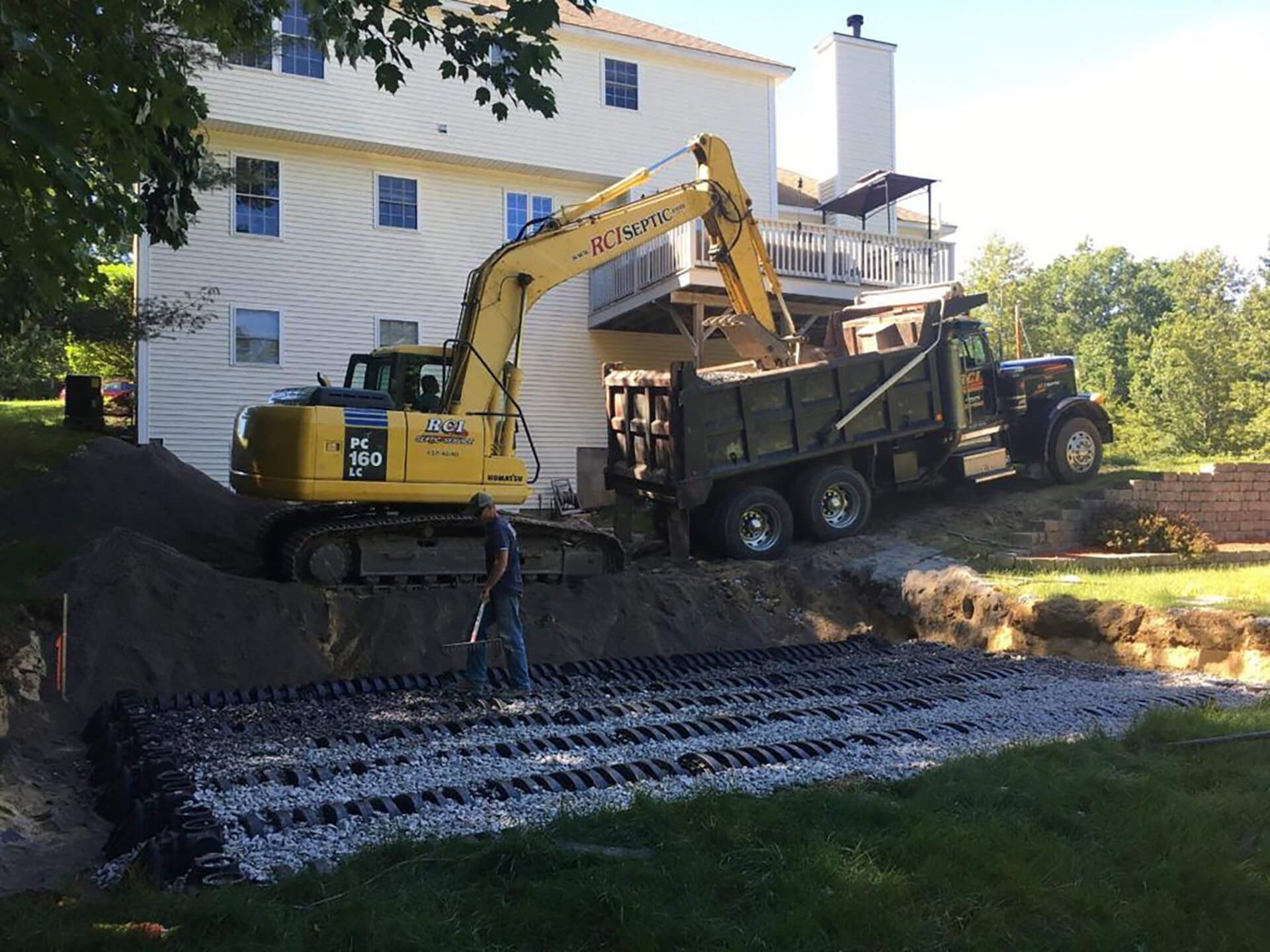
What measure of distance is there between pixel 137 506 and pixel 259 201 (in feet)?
26.3

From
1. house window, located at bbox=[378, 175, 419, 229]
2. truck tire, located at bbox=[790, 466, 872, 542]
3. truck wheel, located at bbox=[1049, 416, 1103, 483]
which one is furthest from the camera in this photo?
house window, located at bbox=[378, 175, 419, 229]

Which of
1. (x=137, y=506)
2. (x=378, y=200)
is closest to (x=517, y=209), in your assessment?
(x=378, y=200)

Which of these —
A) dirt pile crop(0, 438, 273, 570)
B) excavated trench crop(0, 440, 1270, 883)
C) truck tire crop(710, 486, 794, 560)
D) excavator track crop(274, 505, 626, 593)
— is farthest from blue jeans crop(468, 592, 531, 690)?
truck tire crop(710, 486, 794, 560)

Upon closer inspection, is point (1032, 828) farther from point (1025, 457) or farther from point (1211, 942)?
point (1025, 457)

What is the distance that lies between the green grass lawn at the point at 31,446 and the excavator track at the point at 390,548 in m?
4.79

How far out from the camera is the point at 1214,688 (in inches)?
329

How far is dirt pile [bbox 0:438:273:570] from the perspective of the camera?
11781mm

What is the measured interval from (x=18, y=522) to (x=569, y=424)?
36.0ft

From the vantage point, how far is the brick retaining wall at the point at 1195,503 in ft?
48.7

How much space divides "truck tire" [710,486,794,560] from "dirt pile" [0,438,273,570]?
6022 millimetres

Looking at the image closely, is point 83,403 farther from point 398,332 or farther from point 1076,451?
point 1076,451

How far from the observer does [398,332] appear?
19.6 metres

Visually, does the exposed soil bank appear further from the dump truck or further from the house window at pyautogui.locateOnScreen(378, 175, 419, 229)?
the house window at pyautogui.locateOnScreen(378, 175, 419, 229)

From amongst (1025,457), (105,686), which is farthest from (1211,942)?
(1025,457)
